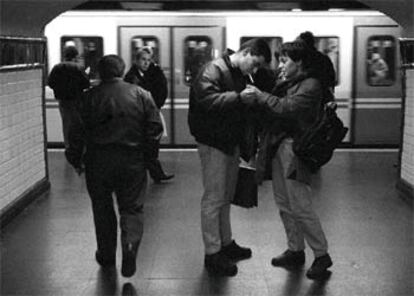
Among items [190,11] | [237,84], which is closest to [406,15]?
[237,84]

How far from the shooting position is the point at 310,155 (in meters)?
5.31

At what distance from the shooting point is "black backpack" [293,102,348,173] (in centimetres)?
528

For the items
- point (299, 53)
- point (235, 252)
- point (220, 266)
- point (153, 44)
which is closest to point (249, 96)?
point (299, 53)

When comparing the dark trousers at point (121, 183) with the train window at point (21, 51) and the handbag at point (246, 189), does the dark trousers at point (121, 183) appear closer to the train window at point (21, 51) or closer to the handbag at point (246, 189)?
the handbag at point (246, 189)

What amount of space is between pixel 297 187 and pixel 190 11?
765 centimetres

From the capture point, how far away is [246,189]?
583cm

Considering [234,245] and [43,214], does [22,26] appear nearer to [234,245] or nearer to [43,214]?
[43,214]

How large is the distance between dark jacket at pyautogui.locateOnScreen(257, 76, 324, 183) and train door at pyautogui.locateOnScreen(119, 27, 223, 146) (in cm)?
709

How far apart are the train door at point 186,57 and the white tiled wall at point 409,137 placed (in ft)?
14.7

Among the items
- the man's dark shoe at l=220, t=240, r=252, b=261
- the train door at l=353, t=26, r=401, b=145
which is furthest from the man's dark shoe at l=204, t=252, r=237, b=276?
the train door at l=353, t=26, r=401, b=145

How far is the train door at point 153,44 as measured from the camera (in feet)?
41.2

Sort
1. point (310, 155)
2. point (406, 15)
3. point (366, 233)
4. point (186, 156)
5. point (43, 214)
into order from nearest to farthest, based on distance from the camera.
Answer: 1. point (310, 155)
2. point (366, 233)
3. point (43, 214)
4. point (406, 15)
5. point (186, 156)

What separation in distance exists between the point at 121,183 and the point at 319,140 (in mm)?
1465

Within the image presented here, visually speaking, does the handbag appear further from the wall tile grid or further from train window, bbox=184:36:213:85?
train window, bbox=184:36:213:85
